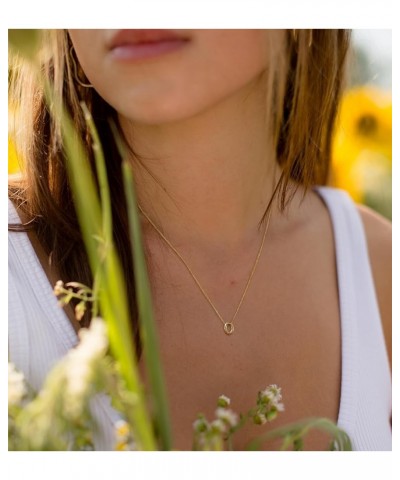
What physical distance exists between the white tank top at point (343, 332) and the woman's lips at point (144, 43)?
11.3 inches

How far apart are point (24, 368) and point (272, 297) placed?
0.43m

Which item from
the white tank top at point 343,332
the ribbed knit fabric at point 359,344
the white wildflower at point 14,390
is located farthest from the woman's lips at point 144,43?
the ribbed knit fabric at point 359,344

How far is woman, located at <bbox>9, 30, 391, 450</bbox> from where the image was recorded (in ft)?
2.56

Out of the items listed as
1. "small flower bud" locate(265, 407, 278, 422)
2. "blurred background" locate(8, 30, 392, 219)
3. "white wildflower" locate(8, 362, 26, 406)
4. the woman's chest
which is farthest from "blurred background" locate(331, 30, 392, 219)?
"white wildflower" locate(8, 362, 26, 406)

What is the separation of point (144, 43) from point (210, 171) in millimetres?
289

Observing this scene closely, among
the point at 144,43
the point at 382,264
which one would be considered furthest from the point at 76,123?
the point at 382,264

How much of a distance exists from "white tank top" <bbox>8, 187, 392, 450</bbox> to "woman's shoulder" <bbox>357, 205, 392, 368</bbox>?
0.05 metres

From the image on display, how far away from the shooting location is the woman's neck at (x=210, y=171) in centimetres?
94

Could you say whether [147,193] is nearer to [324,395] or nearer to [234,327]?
[234,327]

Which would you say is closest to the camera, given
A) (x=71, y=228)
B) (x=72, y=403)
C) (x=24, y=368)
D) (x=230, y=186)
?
(x=72, y=403)

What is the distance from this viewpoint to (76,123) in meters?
0.90

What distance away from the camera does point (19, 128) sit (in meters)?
0.96

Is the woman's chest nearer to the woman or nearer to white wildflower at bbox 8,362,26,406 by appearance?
the woman
